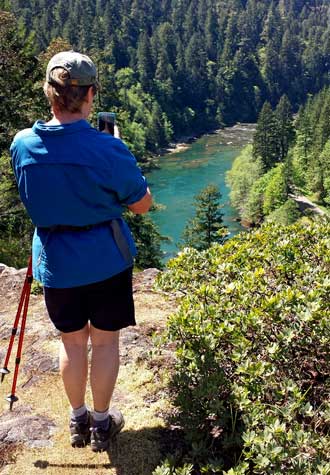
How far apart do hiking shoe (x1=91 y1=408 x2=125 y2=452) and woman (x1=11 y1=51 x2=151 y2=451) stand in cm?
20

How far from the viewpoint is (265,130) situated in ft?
198

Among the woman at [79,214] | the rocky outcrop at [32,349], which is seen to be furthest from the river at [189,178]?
the woman at [79,214]

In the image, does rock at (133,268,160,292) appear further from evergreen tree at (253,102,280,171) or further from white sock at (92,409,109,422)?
evergreen tree at (253,102,280,171)

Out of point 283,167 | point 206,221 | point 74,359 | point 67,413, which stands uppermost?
point 74,359

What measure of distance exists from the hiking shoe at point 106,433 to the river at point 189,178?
1061 inches

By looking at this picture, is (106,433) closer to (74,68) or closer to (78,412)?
(78,412)

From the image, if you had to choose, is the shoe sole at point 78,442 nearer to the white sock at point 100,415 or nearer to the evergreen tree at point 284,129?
the white sock at point 100,415

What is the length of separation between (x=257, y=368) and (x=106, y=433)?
114cm

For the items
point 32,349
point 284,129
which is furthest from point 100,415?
point 284,129

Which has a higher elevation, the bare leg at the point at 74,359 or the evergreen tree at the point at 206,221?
the bare leg at the point at 74,359

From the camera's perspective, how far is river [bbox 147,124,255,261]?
145 ft

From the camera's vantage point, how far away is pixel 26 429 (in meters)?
3.51

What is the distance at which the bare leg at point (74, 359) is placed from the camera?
3.06 m

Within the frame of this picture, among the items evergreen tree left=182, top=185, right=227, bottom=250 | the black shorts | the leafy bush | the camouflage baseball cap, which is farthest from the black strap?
evergreen tree left=182, top=185, right=227, bottom=250
